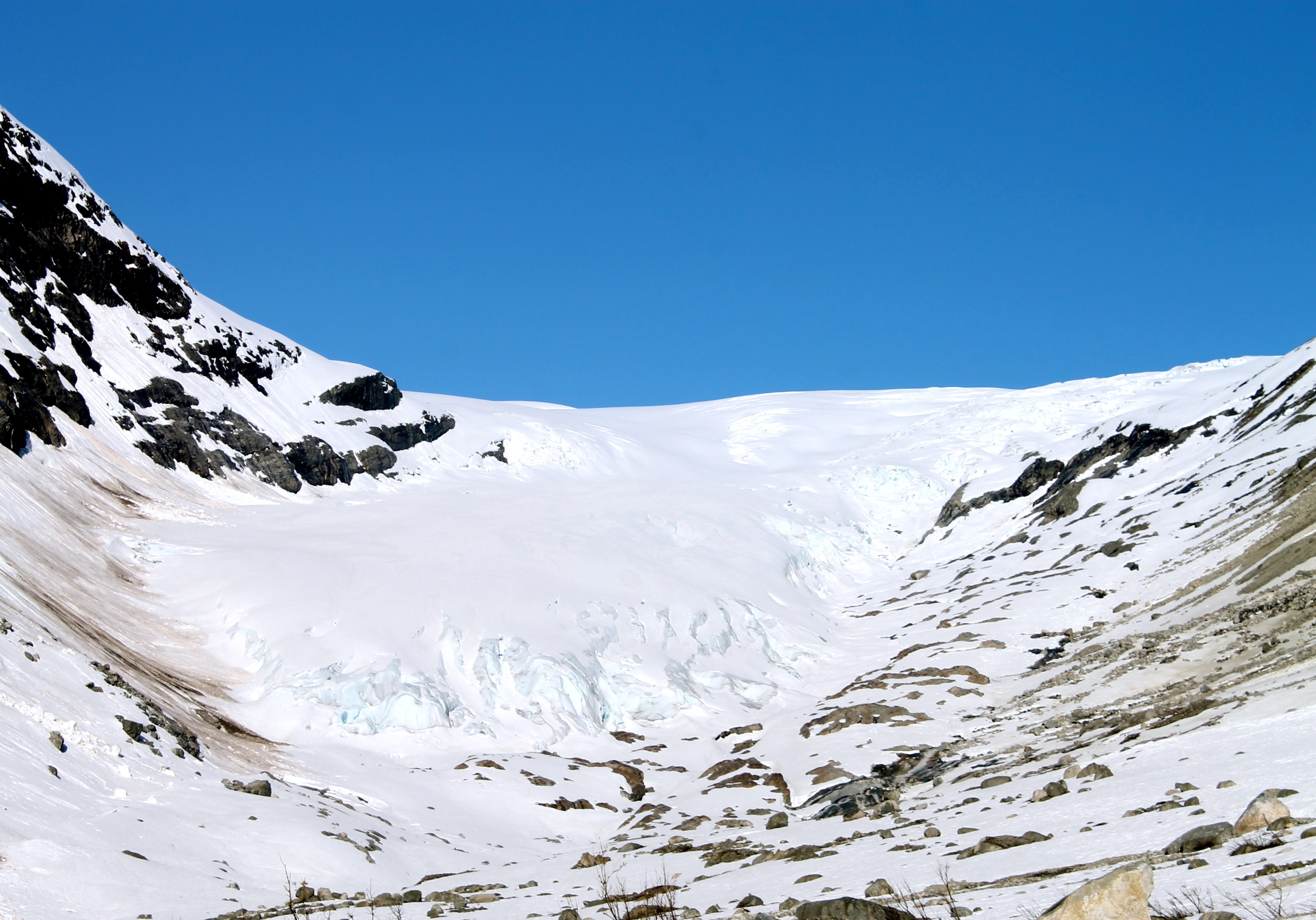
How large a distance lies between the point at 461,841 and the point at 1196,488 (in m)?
49.7

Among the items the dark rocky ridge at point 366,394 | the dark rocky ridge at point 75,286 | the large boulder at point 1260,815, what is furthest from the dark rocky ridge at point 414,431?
the large boulder at point 1260,815

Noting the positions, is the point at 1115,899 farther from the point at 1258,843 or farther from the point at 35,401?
the point at 35,401

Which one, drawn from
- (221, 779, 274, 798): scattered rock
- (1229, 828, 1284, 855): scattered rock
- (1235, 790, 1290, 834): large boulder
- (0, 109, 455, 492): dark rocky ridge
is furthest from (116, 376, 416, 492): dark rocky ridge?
(1229, 828, 1284, 855): scattered rock

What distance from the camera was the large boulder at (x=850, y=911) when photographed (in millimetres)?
10094

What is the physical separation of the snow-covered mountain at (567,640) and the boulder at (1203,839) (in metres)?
0.37

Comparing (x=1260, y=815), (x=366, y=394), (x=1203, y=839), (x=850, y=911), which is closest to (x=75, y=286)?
(x=366, y=394)

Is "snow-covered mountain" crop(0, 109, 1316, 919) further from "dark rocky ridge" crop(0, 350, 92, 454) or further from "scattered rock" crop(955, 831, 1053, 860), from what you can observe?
"dark rocky ridge" crop(0, 350, 92, 454)

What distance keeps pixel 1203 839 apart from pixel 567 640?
39632 millimetres

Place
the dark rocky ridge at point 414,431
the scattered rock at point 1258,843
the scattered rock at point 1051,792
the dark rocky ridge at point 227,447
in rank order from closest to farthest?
the scattered rock at point 1258,843
the scattered rock at point 1051,792
the dark rocky ridge at point 227,447
the dark rocky ridge at point 414,431

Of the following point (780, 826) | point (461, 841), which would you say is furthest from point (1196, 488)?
point (461, 841)

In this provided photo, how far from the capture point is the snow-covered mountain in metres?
19.1

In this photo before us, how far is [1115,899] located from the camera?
25.7 feet

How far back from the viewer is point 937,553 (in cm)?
7744

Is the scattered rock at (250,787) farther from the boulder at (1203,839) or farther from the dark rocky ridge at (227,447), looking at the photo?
the dark rocky ridge at (227,447)
